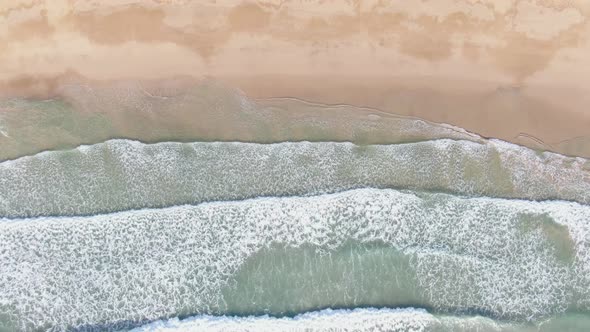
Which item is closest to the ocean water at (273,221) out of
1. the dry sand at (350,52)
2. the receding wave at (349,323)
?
the receding wave at (349,323)

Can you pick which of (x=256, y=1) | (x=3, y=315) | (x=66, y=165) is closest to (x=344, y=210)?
(x=256, y=1)

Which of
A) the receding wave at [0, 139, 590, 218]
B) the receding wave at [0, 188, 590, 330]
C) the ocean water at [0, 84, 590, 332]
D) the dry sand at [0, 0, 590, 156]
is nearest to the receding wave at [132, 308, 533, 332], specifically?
the ocean water at [0, 84, 590, 332]

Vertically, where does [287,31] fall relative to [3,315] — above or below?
above

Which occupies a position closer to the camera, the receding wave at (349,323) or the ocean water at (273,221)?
the receding wave at (349,323)

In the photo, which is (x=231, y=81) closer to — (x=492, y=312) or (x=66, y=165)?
(x=66, y=165)

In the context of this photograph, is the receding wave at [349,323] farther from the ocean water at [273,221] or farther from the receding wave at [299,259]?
the receding wave at [299,259]

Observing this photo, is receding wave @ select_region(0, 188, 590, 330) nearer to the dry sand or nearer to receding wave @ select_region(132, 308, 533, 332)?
receding wave @ select_region(132, 308, 533, 332)
